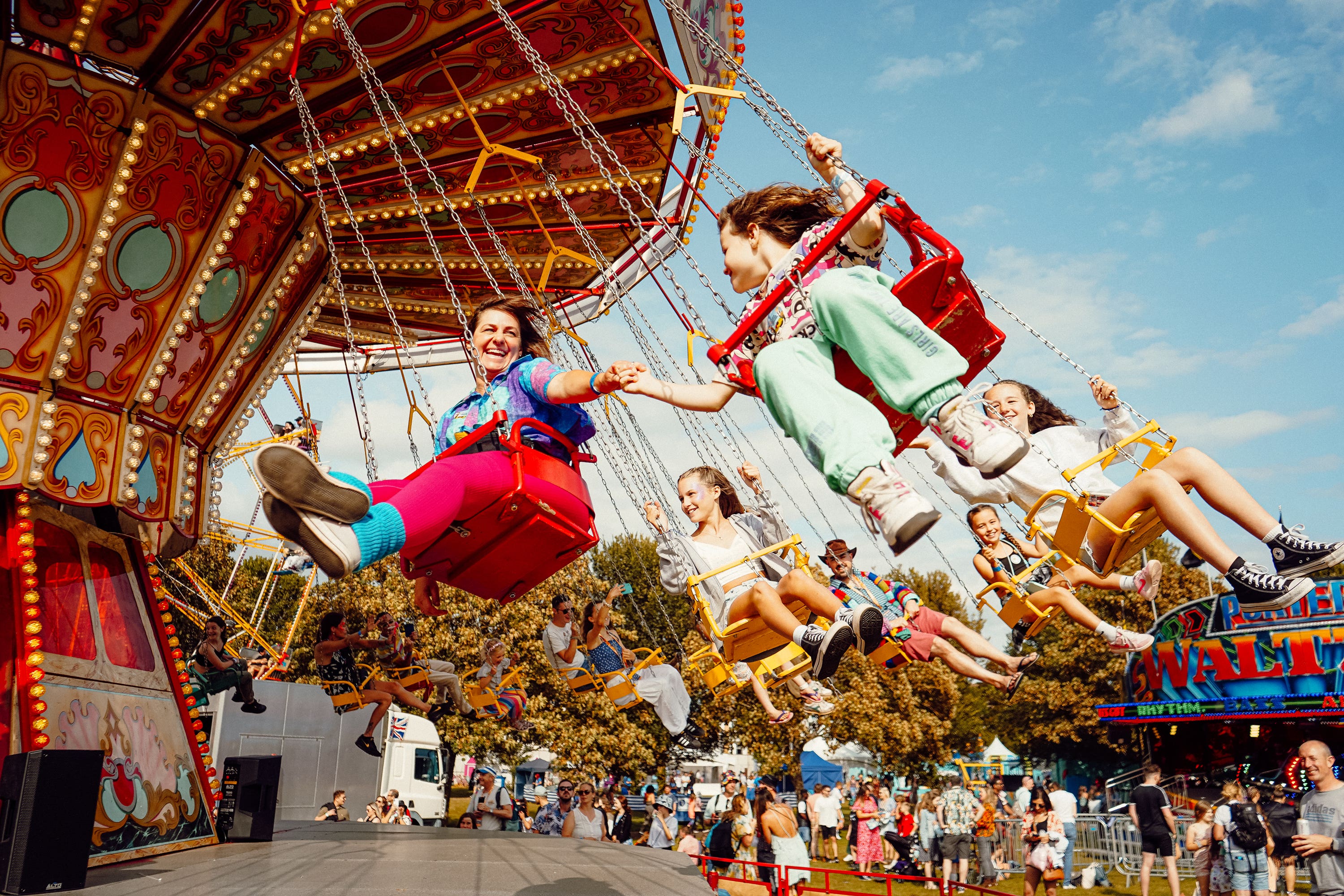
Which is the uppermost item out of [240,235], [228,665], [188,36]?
[188,36]

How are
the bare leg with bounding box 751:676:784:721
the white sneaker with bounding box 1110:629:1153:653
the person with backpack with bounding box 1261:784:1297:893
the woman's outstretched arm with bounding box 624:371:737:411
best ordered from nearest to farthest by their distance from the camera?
the woman's outstretched arm with bounding box 624:371:737:411, the white sneaker with bounding box 1110:629:1153:653, the bare leg with bounding box 751:676:784:721, the person with backpack with bounding box 1261:784:1297:893

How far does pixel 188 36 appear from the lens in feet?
17.4

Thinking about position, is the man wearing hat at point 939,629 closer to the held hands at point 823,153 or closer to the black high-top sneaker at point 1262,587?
the black high-top sneaker at point 1262,587

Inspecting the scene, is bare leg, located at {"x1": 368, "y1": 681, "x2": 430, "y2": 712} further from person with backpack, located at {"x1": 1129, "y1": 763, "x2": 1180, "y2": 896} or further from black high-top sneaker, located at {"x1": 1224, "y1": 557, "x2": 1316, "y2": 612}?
black high-top sneaker, located at {"x1": 1224, "y1": 557, "x2": 1316, "y2": 612}

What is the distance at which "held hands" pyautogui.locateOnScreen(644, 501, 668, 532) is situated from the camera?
21.0 ft

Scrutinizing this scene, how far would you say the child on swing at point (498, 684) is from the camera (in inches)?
410

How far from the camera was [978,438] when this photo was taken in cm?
290

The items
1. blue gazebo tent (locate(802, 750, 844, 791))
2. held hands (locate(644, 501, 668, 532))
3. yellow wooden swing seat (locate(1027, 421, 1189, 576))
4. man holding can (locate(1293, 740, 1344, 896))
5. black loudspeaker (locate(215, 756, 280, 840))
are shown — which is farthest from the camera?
blue gazebo tent (locate(802, 750, 844, 791))

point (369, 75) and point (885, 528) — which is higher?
point (369, 75)

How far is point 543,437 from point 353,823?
7583mm

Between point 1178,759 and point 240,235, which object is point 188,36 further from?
point 1178,759

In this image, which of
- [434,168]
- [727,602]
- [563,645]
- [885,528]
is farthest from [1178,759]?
[885,528]

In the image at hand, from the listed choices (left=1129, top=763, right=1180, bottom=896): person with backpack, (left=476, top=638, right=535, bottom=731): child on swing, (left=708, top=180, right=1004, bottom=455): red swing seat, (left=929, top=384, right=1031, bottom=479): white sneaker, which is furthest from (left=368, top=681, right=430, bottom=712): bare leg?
(left=929, top=384, right=1031, bottom=479): white sneaker

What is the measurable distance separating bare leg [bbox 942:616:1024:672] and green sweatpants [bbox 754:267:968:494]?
258cm
